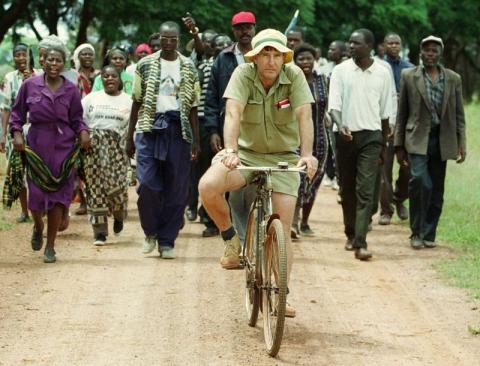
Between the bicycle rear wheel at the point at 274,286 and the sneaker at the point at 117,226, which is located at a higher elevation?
the bicycle rear wheel at the point at 274,286

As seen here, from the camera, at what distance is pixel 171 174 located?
38.8 ft

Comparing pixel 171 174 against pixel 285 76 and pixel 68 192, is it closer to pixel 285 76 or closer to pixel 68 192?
pixel 68 192

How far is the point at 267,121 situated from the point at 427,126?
4598 millimetres

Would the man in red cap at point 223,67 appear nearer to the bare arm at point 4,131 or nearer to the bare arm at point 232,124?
the bare arm at point 4,131

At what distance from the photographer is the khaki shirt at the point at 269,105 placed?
848cm

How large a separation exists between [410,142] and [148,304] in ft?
14.4

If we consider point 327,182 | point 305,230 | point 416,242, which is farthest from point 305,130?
point 327,182

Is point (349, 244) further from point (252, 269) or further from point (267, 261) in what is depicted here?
point (267, 261)

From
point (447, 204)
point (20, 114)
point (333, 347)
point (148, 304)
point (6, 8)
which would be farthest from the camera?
point (6, 8)

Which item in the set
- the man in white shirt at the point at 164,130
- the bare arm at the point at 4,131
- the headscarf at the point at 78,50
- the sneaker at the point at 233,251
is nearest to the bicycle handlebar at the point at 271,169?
the sneaker at the point at 233,251

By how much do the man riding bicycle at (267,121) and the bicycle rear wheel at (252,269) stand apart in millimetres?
200

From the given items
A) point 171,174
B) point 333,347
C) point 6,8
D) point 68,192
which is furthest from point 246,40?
point 6,8

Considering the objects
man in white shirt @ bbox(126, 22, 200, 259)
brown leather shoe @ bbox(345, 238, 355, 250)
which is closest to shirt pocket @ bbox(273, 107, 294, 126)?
man in white shirt @ bbox(126, 22, 200, 259)

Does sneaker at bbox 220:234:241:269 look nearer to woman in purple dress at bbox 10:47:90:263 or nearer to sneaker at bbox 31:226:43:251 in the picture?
woman in purple dress at bbox 10:47:90:263
